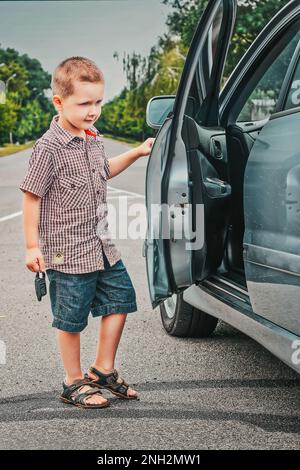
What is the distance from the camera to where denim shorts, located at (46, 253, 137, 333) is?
12.4ft

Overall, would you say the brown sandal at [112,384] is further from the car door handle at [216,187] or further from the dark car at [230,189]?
the car door handle at [216,187]

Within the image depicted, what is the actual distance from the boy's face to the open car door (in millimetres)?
308

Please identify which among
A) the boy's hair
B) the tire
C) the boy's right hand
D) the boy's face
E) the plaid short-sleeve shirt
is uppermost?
the boy's hair

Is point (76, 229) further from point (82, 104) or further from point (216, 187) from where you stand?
point (216, 187)

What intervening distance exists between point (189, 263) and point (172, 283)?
0.39 ft

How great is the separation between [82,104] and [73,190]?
1.21 ft

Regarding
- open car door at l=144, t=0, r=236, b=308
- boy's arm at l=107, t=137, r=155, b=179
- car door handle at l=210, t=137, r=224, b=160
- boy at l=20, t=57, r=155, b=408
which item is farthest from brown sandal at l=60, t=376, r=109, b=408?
car door handle at l=210, t=137, r=224, b=160

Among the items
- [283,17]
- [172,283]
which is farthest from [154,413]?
[283,17]

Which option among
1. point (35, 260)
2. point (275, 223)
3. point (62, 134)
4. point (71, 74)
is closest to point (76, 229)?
point (35, 260)

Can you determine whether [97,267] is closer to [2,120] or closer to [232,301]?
[232,301]

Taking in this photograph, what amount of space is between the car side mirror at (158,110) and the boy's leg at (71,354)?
4.94ft

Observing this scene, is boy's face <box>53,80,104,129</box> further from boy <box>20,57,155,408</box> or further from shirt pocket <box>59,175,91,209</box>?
shirt pocket <box>59,175,91,209</box>

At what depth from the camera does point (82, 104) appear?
3633 mm
